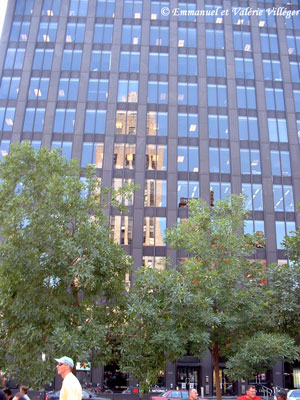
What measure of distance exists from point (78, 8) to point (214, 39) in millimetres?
18070

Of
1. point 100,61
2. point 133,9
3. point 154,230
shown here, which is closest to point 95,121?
point 100,61

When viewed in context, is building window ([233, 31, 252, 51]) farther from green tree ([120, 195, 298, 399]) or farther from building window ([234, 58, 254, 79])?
green tree ([120, 195, 298, 399])

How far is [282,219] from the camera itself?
44719 mm

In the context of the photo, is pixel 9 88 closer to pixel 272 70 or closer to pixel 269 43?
pixel 272 70

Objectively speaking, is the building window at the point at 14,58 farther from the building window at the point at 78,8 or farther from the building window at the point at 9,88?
the building window at the point at 78,8

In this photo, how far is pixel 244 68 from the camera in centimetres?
5125

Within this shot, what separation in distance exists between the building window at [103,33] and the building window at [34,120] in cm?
1219

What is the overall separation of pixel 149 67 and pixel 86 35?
921 centimetres

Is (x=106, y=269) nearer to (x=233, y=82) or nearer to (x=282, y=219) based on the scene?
(x=282, y=219)

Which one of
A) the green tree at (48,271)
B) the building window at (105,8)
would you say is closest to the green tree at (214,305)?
the green tree at (48,271)

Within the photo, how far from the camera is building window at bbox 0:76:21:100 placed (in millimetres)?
48156

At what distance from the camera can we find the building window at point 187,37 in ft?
171

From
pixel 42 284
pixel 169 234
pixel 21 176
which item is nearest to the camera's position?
pixel 42 284

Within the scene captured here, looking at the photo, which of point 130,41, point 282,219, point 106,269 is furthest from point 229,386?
point 130,41
